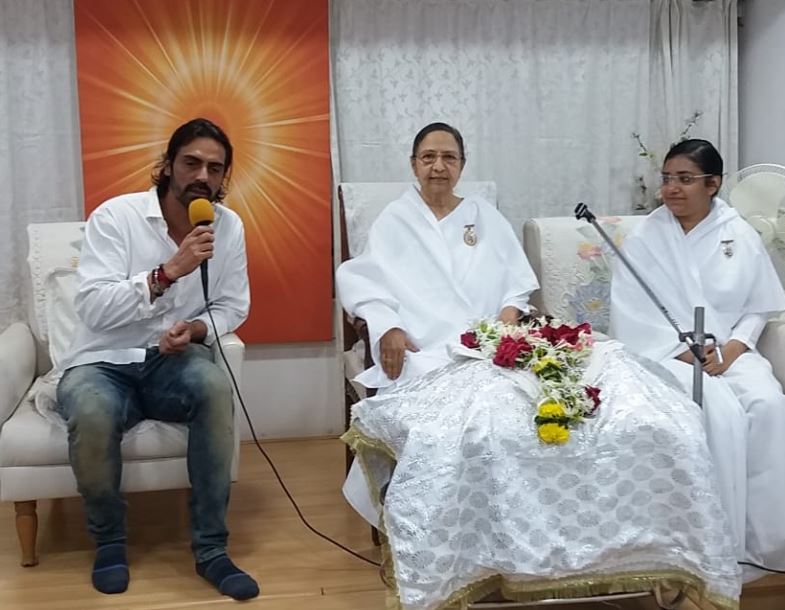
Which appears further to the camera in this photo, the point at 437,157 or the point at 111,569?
the point at 437,157

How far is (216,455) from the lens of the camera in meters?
2.48

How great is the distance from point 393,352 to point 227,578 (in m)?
0.76

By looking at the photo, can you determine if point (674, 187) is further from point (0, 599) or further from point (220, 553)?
point (0, 599)

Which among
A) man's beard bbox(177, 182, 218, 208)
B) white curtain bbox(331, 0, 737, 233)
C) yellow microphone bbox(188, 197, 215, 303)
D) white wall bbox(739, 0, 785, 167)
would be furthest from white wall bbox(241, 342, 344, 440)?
white wall bbox(739, 0, 785, 167)

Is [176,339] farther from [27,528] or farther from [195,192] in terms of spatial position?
[27,528]

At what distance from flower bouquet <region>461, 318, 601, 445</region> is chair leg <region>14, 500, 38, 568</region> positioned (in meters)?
1.32

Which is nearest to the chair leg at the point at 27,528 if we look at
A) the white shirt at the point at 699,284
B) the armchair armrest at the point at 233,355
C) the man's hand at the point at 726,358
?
the armchair armrest at the point at 233,355

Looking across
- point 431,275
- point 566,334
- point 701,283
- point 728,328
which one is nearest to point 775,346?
point 728,328

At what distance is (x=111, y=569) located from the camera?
8.02 feet

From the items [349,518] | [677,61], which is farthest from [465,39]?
[349,518]

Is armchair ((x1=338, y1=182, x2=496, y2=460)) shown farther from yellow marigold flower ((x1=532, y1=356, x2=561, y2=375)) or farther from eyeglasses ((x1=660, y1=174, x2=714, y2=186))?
yellow marigold flower ((x1=532, y1=356, x2=561, y2=375))

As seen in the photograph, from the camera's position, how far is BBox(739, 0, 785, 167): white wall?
3508 mm

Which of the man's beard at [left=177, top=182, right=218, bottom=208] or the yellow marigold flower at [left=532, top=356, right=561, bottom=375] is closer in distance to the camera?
the yellow marigold flower at [left=532, top=356, right=561, bottom=375]

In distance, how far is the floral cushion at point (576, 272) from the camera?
3182 mm
